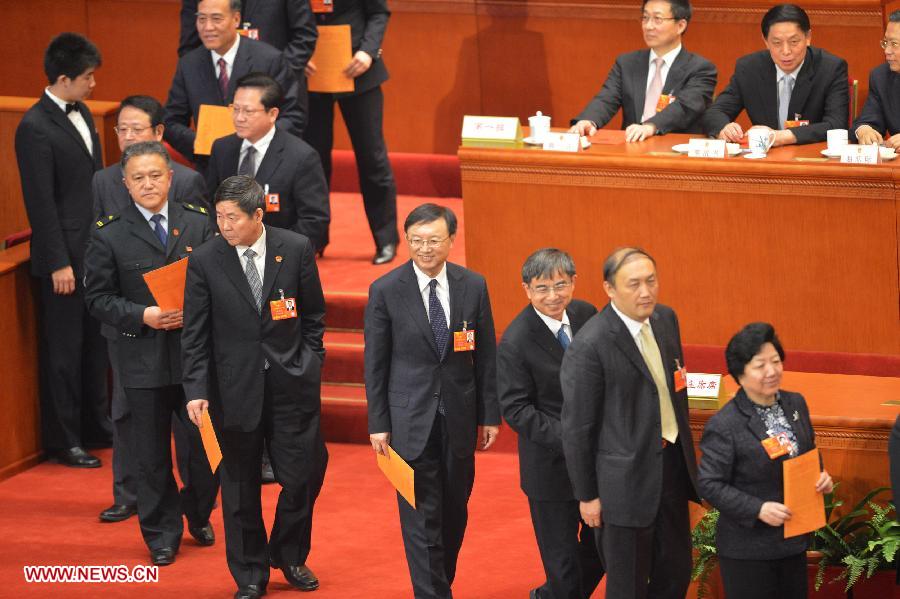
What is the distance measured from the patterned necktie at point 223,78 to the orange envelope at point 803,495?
337cm

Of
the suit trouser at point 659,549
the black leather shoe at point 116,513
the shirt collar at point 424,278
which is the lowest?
the black leather shoe at point 116,513

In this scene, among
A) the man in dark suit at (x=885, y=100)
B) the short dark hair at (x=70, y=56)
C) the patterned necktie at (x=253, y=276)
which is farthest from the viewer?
the short dark hair at (x=70, y=56)

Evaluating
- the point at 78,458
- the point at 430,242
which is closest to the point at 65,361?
the point at 78,458

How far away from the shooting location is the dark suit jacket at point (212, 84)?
6.59 meters

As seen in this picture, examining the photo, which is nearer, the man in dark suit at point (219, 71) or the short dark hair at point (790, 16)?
the short dark hair at point (790, 16)

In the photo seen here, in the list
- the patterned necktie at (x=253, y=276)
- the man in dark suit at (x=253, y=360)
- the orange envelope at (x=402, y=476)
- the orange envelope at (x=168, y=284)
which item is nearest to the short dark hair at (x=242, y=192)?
the man in dark suit at (x=253, y=360)

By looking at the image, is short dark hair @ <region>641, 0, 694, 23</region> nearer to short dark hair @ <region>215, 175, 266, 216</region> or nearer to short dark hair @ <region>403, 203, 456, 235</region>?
short dark hair @ <region>403, 203, 456, 235</region>

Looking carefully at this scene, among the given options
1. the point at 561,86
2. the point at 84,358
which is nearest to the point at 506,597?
the point at 84,358

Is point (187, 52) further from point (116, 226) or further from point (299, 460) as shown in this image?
point (299, 460)

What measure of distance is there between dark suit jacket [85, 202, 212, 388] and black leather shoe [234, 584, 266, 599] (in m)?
0.79

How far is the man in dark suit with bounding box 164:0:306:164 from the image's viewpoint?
257 inches

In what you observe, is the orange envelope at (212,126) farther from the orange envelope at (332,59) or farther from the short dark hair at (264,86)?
the orange envelope at (332,59)

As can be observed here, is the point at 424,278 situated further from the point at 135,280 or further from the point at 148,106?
the point at 148,106

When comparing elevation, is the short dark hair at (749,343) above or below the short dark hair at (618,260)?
below
